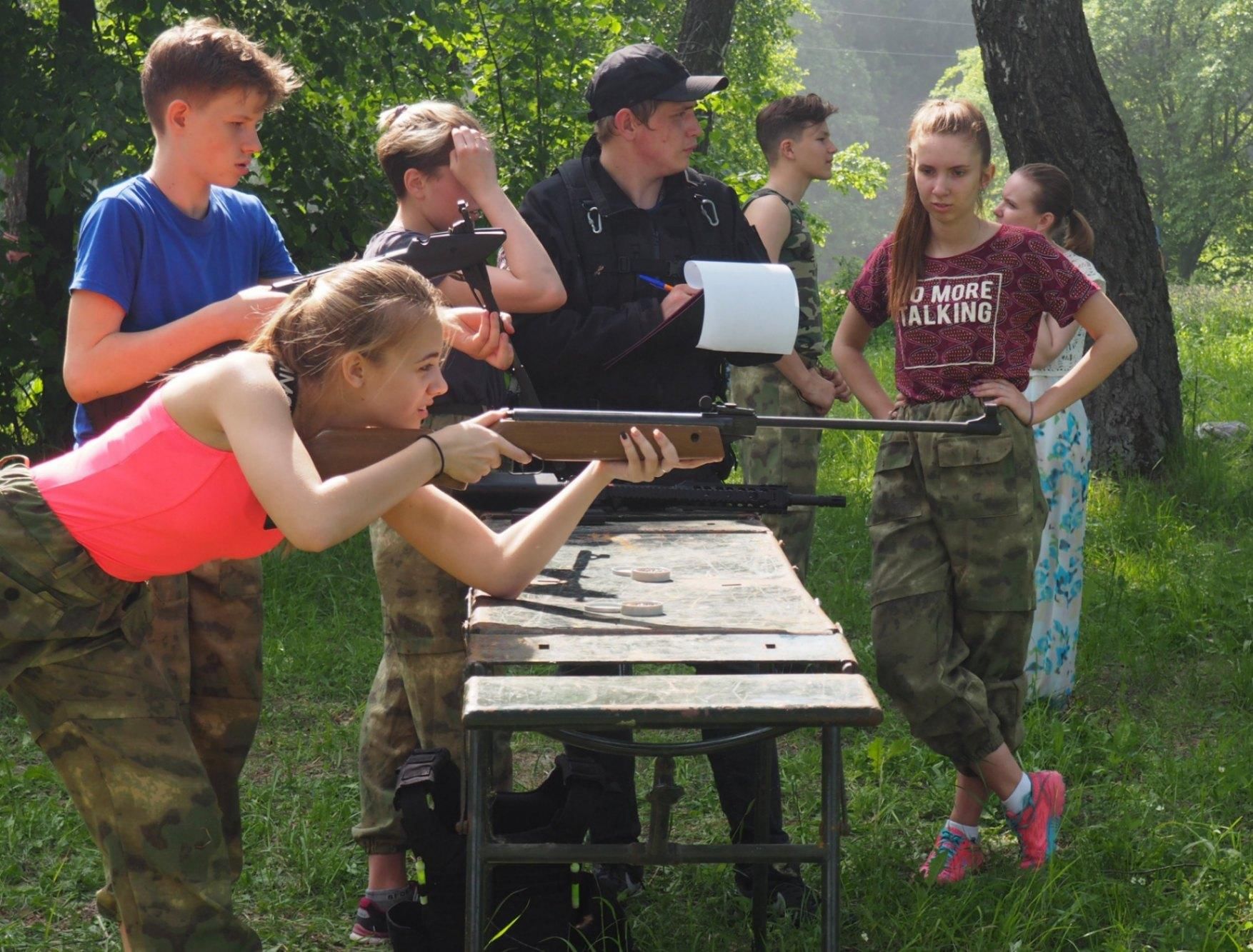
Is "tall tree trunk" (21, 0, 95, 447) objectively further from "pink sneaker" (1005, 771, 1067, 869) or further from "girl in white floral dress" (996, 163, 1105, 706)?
"pink sneaker" (1005, 771, 1067, 869)

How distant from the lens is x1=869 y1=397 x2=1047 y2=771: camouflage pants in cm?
349

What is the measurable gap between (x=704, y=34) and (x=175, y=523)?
27.8 ft

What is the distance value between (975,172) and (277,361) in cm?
199

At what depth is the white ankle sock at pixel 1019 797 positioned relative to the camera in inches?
139

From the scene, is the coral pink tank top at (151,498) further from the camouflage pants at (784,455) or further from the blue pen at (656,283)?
the camouflage pants at (784,455)

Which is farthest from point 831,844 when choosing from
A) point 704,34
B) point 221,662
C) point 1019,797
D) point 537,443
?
point 704,34

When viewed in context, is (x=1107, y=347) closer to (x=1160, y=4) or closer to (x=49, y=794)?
(x=49, y=794)

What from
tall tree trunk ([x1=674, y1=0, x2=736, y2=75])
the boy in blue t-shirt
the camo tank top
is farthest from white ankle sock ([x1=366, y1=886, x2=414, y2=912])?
tall tree trunk ([x1=674, y1=0, x2=736, y2=75])

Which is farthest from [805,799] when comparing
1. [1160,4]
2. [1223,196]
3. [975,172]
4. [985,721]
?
[1160,4]

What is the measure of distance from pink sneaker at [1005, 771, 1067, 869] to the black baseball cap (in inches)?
80.4

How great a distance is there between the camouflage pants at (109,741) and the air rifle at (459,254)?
2.73 feet

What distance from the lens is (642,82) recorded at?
3.68 metres

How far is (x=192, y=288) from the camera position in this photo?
10.00 ft

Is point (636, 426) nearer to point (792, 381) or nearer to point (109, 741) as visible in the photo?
point (109, 741)
